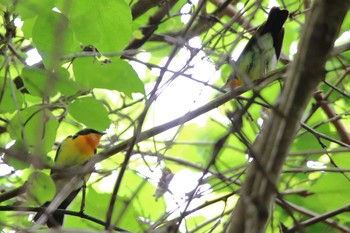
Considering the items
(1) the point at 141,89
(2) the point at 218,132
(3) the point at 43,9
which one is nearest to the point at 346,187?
(1) the point at 141,89

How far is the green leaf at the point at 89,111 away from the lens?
218cm

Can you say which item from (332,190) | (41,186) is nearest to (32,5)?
(41,186)

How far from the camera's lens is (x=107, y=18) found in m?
2.20

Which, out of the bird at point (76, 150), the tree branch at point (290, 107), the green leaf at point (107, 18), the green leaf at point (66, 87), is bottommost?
the tree branch at point (290, 107)

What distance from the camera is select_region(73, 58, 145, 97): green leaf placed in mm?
2141

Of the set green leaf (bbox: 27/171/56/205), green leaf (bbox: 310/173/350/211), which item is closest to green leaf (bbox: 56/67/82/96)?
green leaf (bbox: 27/171/56/205)

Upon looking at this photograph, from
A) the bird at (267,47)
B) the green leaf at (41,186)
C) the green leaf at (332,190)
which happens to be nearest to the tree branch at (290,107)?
the green leaf at (41,186)

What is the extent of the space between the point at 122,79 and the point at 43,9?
0.34 meters

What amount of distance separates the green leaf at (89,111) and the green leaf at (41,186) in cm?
37

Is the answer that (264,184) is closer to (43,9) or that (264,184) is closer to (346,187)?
(43,9)

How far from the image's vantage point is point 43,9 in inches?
81.4

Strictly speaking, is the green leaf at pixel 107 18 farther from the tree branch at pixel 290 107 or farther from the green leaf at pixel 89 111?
the tree branch at pixel 290 107

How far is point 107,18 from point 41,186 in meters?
0.66

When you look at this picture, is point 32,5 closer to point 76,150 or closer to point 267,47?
point 267,47
